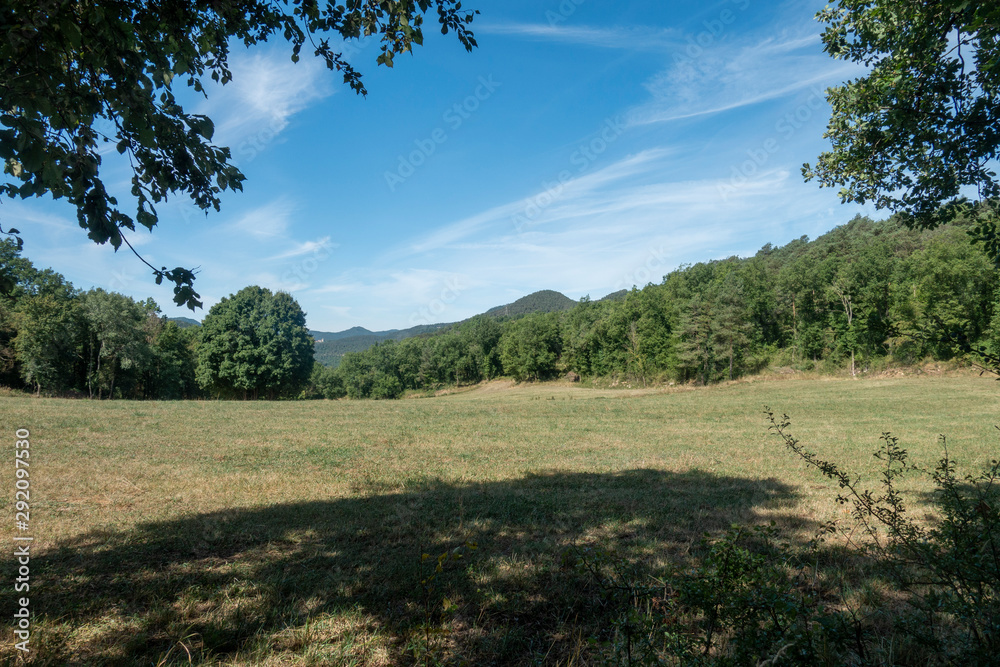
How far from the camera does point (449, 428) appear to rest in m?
18.1

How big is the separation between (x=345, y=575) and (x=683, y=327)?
58.6 metres

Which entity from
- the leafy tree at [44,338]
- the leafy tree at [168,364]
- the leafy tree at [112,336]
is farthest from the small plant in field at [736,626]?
the leafy tree at [168,364]

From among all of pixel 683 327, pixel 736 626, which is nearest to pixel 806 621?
pixel 736 626

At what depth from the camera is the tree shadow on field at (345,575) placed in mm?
3312

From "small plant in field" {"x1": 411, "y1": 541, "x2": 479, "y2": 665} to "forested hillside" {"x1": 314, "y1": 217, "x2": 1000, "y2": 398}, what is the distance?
35.9 m

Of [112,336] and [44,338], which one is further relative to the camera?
[112,336]

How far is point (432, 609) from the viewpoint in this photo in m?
3.80

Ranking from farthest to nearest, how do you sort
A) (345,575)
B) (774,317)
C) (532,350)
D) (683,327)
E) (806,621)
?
1. (532,350)
2. (774,317)
3. (683,327)
4. (345,575)
5. (806,621)

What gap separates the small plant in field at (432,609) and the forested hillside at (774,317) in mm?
35918

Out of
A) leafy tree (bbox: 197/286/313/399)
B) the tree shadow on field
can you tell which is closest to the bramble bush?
the tree shadow on field

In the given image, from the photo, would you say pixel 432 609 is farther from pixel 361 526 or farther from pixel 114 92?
pixel 114 92

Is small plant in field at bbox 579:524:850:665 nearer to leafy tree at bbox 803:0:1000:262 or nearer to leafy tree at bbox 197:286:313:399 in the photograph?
leafy tree at bbox 803:0:1000:262

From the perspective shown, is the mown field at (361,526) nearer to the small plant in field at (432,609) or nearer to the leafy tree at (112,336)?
the small plant in field at (432,609)

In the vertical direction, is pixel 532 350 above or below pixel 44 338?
below
